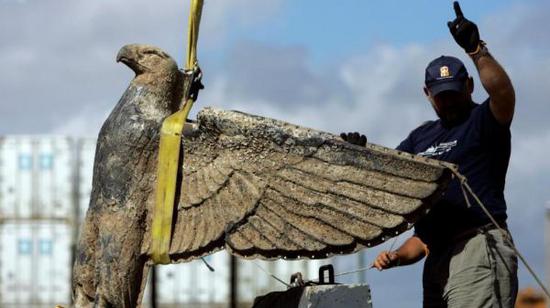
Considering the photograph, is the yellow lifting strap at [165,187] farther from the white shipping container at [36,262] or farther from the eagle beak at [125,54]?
the white shipping container at [36,262]

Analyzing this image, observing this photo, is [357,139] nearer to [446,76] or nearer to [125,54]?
[446,76]

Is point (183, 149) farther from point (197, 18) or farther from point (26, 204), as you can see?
point (26, 204)

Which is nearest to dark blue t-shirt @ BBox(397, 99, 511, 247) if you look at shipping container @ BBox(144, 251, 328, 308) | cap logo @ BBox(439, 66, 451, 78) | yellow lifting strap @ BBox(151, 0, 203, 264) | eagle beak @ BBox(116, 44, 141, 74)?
cap logo @ BBox(439, 66, 451, 78)

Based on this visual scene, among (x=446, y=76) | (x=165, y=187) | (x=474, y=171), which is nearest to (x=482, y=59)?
(x=446, y=76)

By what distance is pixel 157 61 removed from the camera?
289 inches

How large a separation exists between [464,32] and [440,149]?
739mm

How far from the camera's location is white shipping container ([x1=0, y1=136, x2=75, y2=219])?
26.4 m

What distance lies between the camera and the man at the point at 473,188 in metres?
6.82

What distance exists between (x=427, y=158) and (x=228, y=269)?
787 inches

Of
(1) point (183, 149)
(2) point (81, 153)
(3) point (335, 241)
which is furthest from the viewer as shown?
(2) point (81, 153)

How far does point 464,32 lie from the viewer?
6664 millimetres

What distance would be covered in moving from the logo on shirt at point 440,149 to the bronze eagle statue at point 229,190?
0.52 m

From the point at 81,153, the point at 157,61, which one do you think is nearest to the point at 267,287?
the point at 81,153

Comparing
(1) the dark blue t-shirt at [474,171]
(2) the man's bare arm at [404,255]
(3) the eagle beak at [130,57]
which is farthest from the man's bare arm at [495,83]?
(3) the eagle beak at [130,57]
